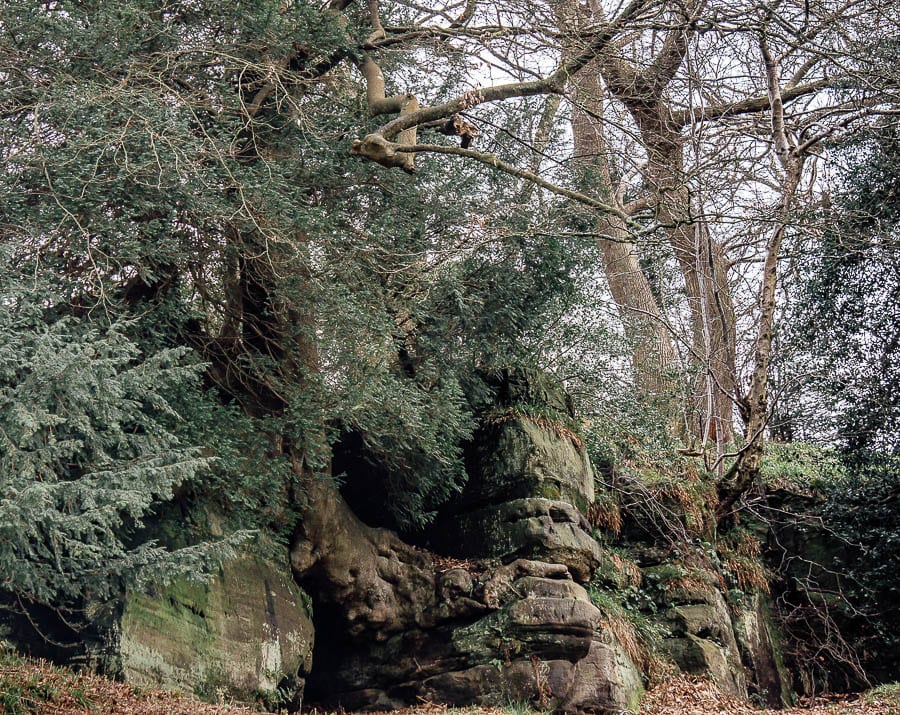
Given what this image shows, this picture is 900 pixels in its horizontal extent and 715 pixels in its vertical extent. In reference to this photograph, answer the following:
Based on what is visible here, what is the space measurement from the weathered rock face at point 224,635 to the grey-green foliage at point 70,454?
81 cm

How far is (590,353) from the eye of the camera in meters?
12.0

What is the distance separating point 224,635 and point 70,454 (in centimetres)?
319

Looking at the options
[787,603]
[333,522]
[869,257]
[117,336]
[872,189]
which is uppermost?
[872,189]

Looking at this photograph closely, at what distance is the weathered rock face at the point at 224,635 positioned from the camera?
7.22 meters

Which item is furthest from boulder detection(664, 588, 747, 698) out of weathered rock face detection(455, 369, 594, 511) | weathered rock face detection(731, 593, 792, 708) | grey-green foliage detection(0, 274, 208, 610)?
grey-green foliage detection(0, 274, 208, 610)

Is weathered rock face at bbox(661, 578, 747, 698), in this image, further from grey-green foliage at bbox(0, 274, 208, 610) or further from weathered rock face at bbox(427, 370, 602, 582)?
grey-green foliage at bbox(0, 274, 208, 610)

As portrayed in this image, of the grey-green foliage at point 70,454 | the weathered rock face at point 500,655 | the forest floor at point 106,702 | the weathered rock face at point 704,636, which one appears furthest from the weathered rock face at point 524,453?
the grey-green foliage at point 70,454

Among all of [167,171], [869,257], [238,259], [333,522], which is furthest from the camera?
[869,257]

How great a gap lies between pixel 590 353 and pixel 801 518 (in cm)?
417

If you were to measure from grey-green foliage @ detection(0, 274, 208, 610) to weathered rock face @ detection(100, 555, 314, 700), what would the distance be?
0.81m

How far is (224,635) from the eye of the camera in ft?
26.2

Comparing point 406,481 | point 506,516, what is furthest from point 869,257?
point 406,481

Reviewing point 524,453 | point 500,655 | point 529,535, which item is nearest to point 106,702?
point 500,655

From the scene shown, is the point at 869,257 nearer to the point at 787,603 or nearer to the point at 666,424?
the point at 666,424
